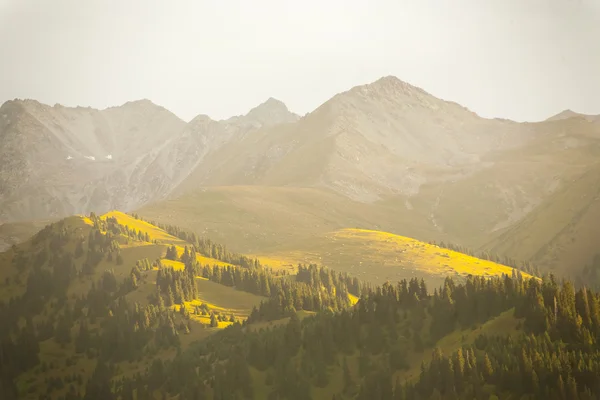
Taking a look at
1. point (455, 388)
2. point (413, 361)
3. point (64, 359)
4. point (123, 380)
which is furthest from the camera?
point (64, 359)

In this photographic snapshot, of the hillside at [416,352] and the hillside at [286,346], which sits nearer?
the hillside at [416,352]

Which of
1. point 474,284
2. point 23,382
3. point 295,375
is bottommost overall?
point 23,382

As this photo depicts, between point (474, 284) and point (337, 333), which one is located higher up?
point (474, 284)

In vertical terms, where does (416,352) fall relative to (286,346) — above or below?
above

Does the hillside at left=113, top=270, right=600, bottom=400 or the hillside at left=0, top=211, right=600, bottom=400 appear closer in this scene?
the hillside at left=113, top=270, right=600, bottom=400

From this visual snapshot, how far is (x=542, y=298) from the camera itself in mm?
114062

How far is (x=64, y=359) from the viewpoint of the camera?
192m

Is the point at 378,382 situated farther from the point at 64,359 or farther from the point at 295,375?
the point at 64,359

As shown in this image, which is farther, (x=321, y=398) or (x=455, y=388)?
(x=321, y=398)

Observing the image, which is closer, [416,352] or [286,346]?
[416,352]

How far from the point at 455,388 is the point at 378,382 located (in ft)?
66.3

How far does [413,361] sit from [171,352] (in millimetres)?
83923

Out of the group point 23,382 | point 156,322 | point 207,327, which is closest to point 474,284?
point 207,327

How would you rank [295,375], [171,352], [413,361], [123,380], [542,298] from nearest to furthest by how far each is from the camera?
[542,298] < [413,361] < [295,375] < [123,380] < [171,352]
